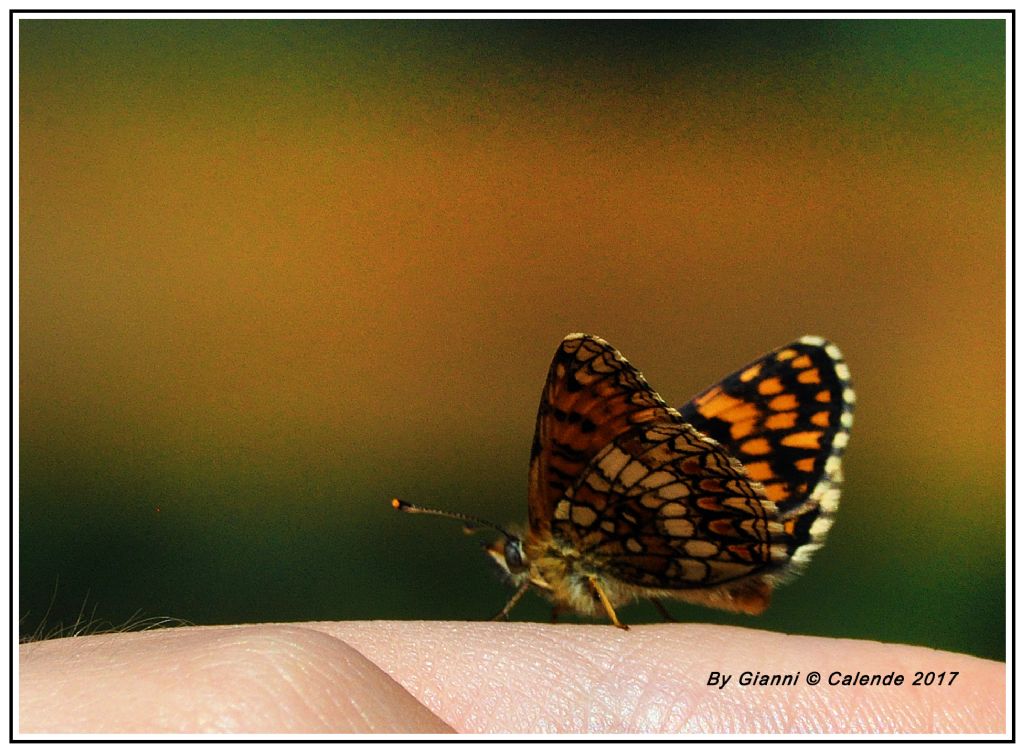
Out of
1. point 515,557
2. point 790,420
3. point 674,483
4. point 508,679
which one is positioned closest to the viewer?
point 674,483

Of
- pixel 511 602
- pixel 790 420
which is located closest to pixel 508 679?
pixel 511 602

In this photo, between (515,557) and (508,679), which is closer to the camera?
(508,679)

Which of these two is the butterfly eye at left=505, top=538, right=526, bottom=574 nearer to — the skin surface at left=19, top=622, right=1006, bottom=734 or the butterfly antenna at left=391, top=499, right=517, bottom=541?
the butterfly antenna at left=391, top=499, right=517, bottom=541

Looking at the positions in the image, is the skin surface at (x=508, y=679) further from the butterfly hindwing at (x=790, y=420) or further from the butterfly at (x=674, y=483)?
the butterfly hindwing at (x=790, y=420)

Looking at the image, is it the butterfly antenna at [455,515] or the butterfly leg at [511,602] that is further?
the butterfly leg at [511,602]

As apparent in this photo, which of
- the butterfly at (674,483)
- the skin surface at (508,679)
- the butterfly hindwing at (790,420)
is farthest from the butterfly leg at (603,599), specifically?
the butterfly hindwing at (790,420)

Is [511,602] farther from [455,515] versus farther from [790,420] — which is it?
[790,420]
